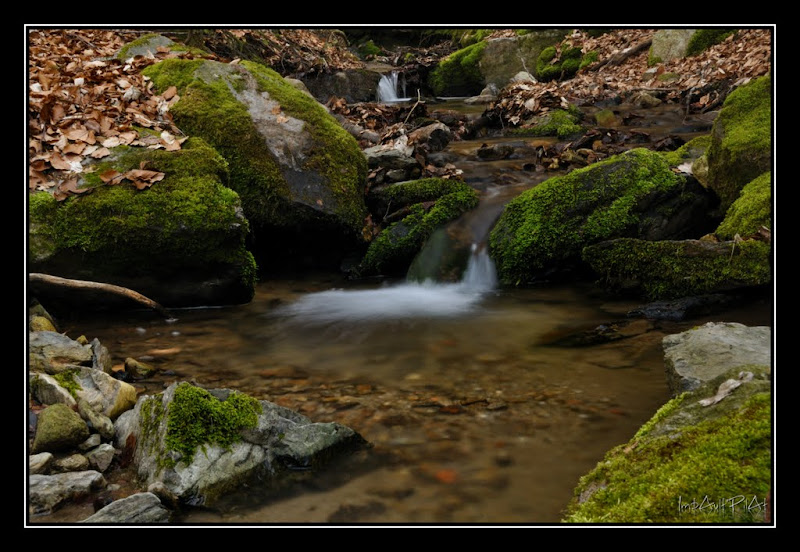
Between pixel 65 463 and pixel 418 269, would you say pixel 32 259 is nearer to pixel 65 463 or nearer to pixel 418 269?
pixel 65 463

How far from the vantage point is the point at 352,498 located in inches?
102

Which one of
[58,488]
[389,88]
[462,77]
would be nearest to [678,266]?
[58,488]

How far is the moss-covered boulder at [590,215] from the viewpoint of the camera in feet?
22.1

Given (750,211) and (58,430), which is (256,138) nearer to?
(58,430)

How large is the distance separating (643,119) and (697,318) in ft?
26.3

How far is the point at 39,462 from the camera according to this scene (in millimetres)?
2637

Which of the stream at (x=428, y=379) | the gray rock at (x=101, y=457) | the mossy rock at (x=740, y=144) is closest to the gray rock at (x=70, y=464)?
the gray rock at (x=101, y=457)

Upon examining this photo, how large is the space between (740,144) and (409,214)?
376 cm

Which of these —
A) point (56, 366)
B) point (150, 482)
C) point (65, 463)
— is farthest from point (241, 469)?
point (56, 366)

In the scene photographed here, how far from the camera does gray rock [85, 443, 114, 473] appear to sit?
9.12 ft

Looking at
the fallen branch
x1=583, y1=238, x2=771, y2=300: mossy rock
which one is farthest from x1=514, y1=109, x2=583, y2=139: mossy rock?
the fallen branch

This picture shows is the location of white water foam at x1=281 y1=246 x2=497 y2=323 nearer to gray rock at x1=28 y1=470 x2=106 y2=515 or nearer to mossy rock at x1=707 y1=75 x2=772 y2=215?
mossy rock at x1=707 y1=75 x2=772 y2=215

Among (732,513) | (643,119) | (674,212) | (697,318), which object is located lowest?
(732,513)

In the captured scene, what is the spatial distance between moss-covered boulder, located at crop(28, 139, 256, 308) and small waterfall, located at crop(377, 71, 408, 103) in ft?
39.0
